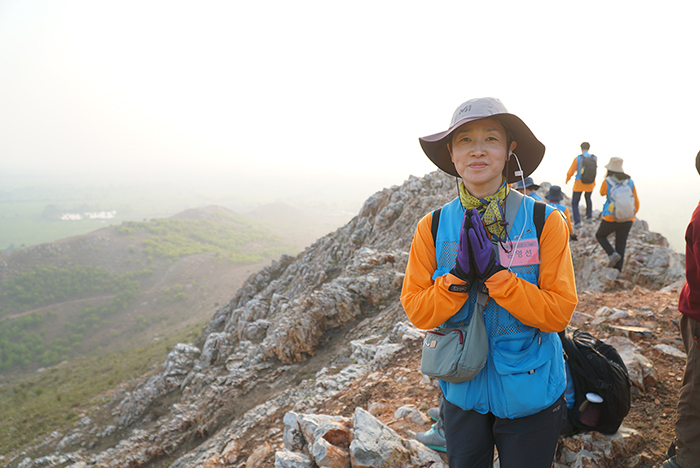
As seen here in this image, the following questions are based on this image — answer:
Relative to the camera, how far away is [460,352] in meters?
2.20

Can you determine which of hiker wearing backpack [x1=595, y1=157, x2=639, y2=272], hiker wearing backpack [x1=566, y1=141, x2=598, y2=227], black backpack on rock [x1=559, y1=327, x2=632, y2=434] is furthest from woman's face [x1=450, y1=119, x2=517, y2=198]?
hiker wearing backpack [x1=566, y1=141, x2=598, y2=227]

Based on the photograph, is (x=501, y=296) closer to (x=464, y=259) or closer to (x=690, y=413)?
(x=464, y=259)

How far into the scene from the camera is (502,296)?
6.91 feet

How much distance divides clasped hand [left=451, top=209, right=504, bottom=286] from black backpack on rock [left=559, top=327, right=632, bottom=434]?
1907 mm

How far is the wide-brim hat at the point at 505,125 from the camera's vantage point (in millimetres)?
2215

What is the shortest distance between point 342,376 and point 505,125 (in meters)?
7.41

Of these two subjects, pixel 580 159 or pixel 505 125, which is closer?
pixel 505 125

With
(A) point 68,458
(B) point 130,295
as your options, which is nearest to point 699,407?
(A) point 68,458

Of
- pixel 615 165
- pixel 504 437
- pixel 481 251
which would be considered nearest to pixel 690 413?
pixel 504 437

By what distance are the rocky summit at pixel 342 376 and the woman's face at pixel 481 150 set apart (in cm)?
337

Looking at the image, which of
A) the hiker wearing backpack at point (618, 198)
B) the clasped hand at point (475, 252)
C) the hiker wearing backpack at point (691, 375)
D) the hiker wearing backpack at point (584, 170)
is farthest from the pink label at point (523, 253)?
the hiker wearing backpack at point (584, 170)

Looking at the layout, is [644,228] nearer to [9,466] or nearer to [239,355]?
[239,355]

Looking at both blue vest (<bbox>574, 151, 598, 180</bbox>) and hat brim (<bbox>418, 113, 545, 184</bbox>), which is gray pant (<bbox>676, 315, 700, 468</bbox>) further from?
blue vest (<bbox>574, 151, 598, 180</bbox>)

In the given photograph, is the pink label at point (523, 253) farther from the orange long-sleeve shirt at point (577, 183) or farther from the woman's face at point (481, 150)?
the orange long-sleeve shirt at point (577, 183)
